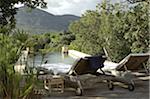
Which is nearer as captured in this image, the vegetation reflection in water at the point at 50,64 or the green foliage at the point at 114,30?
the vegetation reflection in water at the point at 50,64

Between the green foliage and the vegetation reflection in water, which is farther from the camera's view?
the green foliage

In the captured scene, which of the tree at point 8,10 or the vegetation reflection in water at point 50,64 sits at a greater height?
the tree at point 8,10

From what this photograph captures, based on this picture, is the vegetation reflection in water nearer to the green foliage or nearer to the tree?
the tree

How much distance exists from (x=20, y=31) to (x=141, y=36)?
8.94 meters

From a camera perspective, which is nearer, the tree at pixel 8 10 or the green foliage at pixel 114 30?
the tree at pixel 8 10

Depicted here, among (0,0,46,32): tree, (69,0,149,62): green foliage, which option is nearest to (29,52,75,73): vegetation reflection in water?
(0,0,46,32): tree

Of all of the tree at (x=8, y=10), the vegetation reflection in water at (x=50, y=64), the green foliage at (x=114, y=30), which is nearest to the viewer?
the vegetation reflection in water at (x=50, y=64)

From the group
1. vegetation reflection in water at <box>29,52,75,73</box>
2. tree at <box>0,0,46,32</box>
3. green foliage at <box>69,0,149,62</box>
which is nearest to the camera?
vegetation reflection in water at <box>29,52,75,73</box>

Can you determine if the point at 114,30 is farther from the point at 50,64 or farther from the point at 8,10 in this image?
the point at 8,10

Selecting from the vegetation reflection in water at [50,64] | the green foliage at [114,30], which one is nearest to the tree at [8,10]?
the vegetation reflection in water at [50,64]

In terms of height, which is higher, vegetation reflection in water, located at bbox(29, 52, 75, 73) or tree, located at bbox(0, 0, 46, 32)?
tree, located at bbox(0, 0, 46, 32)

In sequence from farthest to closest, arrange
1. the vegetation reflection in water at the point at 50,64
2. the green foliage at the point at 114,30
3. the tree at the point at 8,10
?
1. the green foliage at the point at 114,30
2. the tree at the point at 8,10
3. the vegetation reflection in water at the point at 50,64

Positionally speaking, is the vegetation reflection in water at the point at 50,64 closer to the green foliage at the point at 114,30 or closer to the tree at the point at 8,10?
the tree at the point at 8,10

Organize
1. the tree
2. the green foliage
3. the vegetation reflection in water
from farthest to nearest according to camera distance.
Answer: the green foliage
the tree
the vegetation reflection in water
